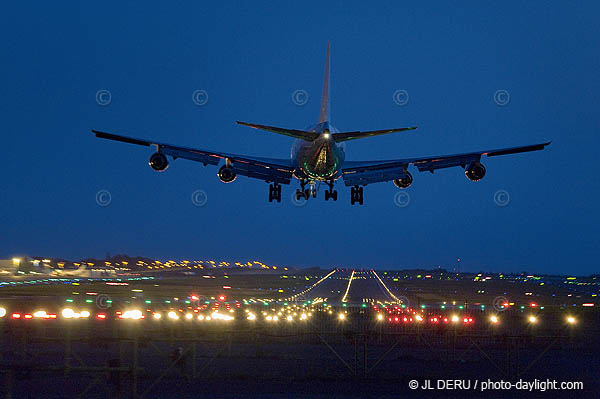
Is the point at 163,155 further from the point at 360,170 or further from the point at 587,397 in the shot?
the point at 587,397

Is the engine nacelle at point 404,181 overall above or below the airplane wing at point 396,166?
below

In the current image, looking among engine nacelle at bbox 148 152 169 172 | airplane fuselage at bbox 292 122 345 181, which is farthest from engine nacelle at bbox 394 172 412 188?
engine nacelle at bbox 148 152 169 172

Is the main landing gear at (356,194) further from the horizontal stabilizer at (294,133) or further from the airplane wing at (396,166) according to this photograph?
the horizontal stabilizer at (294,133)

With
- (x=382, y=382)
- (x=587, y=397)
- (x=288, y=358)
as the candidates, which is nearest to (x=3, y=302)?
(x=288, y=358)

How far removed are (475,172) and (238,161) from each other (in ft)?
49.1

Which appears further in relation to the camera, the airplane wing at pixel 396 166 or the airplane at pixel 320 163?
the airplane wing at pixel 396 166

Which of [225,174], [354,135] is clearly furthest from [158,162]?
[354,135]

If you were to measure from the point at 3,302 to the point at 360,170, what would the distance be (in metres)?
36.6

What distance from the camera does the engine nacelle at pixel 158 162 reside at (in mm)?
37906

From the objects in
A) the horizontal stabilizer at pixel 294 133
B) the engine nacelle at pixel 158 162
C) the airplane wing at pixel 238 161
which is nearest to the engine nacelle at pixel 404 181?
the airplane wing at pixel 238 161

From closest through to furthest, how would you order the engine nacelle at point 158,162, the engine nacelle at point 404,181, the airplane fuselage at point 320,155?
1. the airplane fuselage at point 320,155
2. the engine nacelle at point 158,162
3. the engine nacelle at point 404,181

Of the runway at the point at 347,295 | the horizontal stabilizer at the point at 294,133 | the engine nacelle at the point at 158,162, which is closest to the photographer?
the horizontal stabilizer at the point at 294,133

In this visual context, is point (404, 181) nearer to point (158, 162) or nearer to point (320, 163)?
point (320, 163)

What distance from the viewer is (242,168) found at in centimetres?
4166
